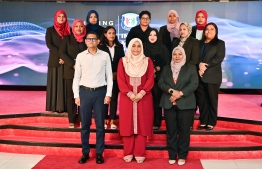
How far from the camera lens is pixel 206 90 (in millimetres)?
5090

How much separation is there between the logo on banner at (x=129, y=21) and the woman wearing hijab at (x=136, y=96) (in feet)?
12.7

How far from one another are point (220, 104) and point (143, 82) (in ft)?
9.42

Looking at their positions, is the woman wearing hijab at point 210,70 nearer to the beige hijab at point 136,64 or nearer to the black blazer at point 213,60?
the black blazer at point 213,60

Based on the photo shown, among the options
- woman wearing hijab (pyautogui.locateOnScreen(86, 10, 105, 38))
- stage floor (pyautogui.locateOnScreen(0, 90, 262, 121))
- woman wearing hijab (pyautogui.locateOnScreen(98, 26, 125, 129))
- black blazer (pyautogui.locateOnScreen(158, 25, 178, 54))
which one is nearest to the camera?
woman wearing hijab (pyautogui.locateOnScreen(98, 26, 125, 129))

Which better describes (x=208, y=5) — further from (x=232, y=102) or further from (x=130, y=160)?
(x=130, y=160)

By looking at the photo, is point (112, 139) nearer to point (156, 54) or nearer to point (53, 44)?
point (156, 54)

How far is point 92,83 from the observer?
4.46 metres

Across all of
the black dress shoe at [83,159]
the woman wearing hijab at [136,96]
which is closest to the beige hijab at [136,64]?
the woman wearing hijab at [136,96]

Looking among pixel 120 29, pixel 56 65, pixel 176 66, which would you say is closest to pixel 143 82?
pixel 176 66

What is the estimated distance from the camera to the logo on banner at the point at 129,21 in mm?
8367

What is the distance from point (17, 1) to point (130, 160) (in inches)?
203

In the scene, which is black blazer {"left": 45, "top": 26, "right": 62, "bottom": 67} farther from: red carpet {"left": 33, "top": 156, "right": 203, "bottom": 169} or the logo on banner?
the logo on banner

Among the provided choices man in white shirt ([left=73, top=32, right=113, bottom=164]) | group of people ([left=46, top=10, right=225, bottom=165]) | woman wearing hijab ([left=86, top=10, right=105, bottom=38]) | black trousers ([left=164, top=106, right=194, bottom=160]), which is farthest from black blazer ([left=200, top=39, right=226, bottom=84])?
woman wearing hijab ([left=86, top=10, right=105, bottom=38])

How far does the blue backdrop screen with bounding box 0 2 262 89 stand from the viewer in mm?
8297
